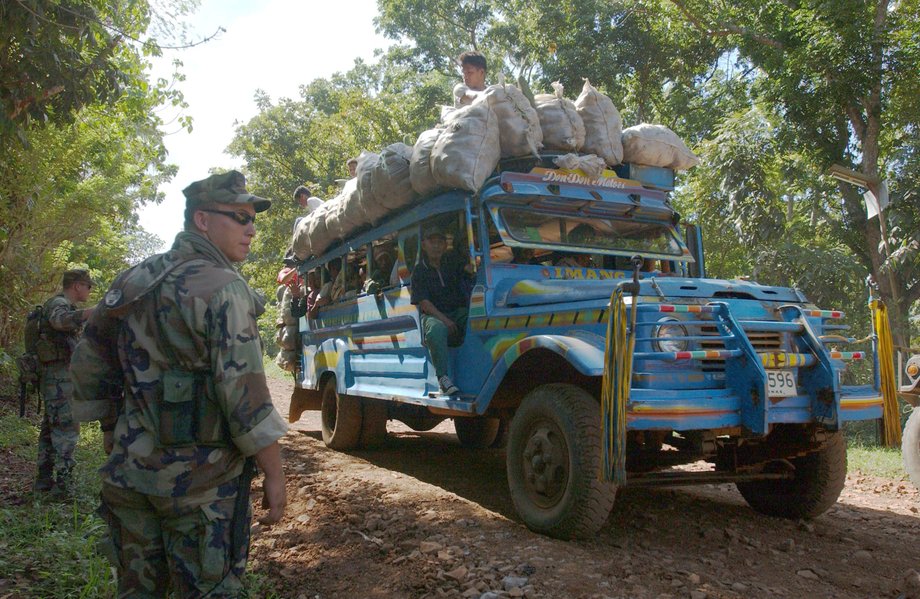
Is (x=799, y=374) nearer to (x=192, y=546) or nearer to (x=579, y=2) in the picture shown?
(x=192, y=546)

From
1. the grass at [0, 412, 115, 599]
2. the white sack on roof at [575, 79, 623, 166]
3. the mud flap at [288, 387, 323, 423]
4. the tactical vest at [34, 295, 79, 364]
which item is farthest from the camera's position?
the mud flap at [288, 387, 323, 423]

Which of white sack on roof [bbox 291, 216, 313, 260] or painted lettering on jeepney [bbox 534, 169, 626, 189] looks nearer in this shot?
painted lettering on jeepney [bbox 534, 169, 626, 189]

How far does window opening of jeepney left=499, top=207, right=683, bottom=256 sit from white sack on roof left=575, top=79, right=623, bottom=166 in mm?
552

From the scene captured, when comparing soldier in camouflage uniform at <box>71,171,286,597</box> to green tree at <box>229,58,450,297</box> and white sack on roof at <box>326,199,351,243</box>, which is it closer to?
white sack on roof at <box>326,199,351,243</box>

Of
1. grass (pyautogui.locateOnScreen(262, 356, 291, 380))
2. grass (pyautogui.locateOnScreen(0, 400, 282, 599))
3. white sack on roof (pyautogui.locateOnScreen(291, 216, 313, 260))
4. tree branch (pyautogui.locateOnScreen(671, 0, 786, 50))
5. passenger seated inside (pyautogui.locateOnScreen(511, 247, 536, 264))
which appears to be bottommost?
grass (pyautogui.locateOnScreen(0, 400, 282, 599))

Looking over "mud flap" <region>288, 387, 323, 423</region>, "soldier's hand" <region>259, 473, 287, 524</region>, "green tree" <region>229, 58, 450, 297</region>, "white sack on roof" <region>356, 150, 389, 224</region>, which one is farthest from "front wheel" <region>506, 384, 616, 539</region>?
"green tree" <region>229, 58, 450, 297</region>

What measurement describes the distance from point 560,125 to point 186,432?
4.15 m

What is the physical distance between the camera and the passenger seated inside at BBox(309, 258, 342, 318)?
321 inches

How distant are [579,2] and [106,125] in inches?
389

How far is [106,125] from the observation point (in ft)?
38.5

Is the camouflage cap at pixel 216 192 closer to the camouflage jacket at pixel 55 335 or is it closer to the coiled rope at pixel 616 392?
the coiled rope at pixel 616 392

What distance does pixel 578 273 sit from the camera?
18.2ft

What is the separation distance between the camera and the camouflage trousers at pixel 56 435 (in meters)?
5.48

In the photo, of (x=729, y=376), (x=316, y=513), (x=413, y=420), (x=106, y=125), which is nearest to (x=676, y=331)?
(x=729, y=376)
